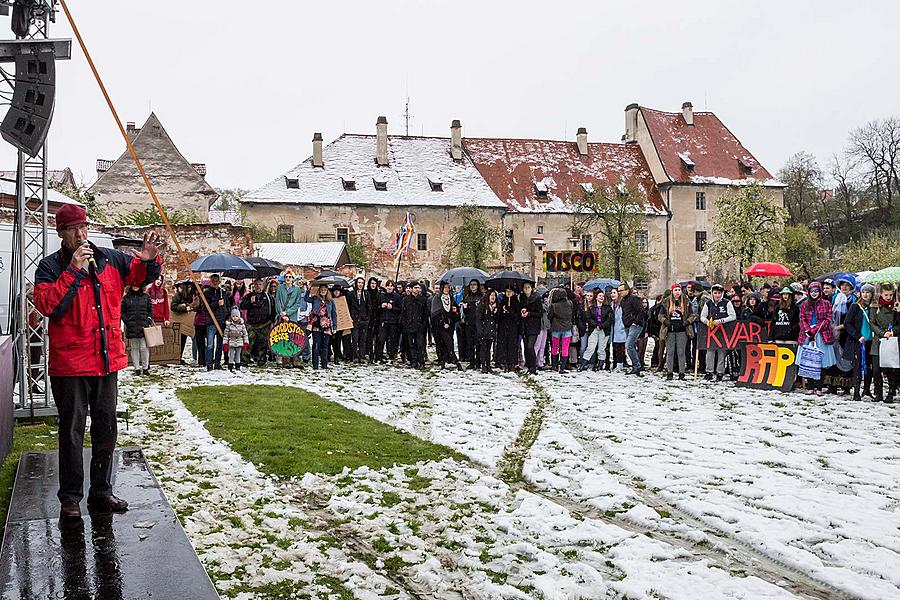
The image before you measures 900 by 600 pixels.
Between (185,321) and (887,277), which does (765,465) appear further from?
(887,277)

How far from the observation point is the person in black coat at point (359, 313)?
59.3ft

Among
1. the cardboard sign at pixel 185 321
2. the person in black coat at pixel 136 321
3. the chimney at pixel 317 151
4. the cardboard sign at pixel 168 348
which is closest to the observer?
the person in black coat at pixel 136 321

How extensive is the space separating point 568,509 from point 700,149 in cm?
5721

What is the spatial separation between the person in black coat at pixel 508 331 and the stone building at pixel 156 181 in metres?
35.6

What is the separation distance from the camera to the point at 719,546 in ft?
18.5

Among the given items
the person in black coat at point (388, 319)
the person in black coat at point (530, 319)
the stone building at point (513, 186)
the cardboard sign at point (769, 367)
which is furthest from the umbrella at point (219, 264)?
the stone building at point (513, 186)

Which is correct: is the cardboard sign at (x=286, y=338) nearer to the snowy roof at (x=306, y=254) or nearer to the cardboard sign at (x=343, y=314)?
the cardboard sign at (x=343, y=314)

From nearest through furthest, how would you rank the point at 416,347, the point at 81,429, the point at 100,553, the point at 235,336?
the point at 100,553, the point at 81,429, the point at 235,336, the point at 416,347

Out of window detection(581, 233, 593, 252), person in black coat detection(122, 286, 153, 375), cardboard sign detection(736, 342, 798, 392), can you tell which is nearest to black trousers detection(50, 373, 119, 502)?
person in black coat detection(122, 286, 153, 375)

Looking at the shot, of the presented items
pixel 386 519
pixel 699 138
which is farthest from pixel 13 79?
pixel 699 138

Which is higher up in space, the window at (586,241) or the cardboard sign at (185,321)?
the window at (586,241)

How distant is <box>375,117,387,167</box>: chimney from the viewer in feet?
183

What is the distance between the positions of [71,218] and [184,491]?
8.72 feet

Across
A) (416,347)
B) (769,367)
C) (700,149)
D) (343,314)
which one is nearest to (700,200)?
(700,149)
